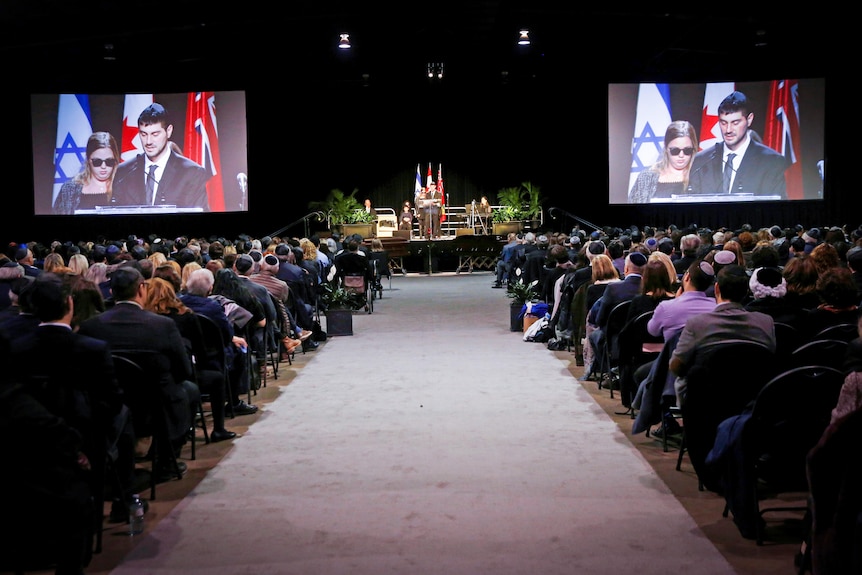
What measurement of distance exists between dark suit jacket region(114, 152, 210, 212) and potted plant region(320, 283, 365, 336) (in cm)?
1110

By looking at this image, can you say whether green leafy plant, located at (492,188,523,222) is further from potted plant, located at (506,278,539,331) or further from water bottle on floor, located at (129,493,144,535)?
water bottle on floor, located at (129,493,144,535)

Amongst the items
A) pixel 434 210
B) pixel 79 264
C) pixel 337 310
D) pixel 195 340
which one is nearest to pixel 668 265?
pixel 195 340

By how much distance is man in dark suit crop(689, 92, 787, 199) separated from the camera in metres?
22.3

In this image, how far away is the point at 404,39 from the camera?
2208 centimetres

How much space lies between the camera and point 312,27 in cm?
2069

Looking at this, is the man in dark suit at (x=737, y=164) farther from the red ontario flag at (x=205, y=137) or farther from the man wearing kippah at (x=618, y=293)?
the man wearing kippah at (x=618, y=293)

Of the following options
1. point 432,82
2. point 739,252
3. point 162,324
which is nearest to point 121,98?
point 432,82

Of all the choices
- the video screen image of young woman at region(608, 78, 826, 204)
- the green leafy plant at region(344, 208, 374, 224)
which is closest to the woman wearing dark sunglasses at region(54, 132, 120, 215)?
the green leafy plant at region(344, 208, 374, 224)

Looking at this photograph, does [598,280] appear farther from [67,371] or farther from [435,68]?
[435,68]

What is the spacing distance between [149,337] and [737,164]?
19508 mm

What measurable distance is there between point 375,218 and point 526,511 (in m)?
19.7

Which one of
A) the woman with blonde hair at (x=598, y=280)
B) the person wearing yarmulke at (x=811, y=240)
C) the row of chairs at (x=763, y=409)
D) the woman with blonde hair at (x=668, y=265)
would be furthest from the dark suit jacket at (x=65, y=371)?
the person wearing yarmulke at (x=811, y=240)

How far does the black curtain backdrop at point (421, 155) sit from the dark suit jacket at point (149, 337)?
18.4 m

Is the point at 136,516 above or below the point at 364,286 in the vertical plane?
below
